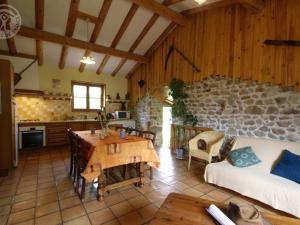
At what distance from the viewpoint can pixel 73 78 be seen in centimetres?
620

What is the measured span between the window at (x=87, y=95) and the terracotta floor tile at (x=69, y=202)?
4.32m

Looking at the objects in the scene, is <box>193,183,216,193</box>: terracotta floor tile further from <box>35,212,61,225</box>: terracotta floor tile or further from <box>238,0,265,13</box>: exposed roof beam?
<box>238,0,265,13</box>: exposed roof beam

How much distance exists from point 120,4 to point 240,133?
422 cm

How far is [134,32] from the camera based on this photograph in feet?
17.2

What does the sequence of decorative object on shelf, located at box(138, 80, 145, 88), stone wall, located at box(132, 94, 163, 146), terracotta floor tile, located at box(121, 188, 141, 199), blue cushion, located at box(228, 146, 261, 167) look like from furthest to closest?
1. decorative object on shelf, located at box(138, 80, 145, 88)
2. stone wall, located at box(132, 94, 163, 146)
3. blue cushion, located at box(228, 146, 261, 167)
4. terracotta floor tile, located at box(121, 188, 141, 199)

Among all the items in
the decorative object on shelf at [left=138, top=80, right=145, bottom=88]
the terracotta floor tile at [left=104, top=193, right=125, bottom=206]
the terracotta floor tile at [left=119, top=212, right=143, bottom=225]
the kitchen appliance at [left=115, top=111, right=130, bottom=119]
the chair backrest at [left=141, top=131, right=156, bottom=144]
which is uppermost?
the decorative object on shelf at [left=138, top=80, right=145, bottom=88]

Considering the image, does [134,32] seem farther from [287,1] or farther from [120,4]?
[287,1]

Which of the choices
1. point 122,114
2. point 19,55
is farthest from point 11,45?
point 122,114

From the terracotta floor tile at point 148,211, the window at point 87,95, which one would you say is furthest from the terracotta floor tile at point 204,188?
the window at point 87,95

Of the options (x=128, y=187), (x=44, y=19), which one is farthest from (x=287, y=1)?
(x=44, y=19)

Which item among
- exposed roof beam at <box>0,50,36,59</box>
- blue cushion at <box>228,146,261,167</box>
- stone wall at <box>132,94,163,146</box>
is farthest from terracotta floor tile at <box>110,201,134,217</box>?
exposed roof beam at <box>0,50,36,59</box>

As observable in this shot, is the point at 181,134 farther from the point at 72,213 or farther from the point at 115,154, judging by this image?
the point at 72,213

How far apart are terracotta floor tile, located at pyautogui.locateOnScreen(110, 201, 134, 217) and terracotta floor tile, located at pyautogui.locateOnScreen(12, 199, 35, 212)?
1.14 meters

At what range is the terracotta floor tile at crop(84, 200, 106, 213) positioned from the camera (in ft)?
7.49
